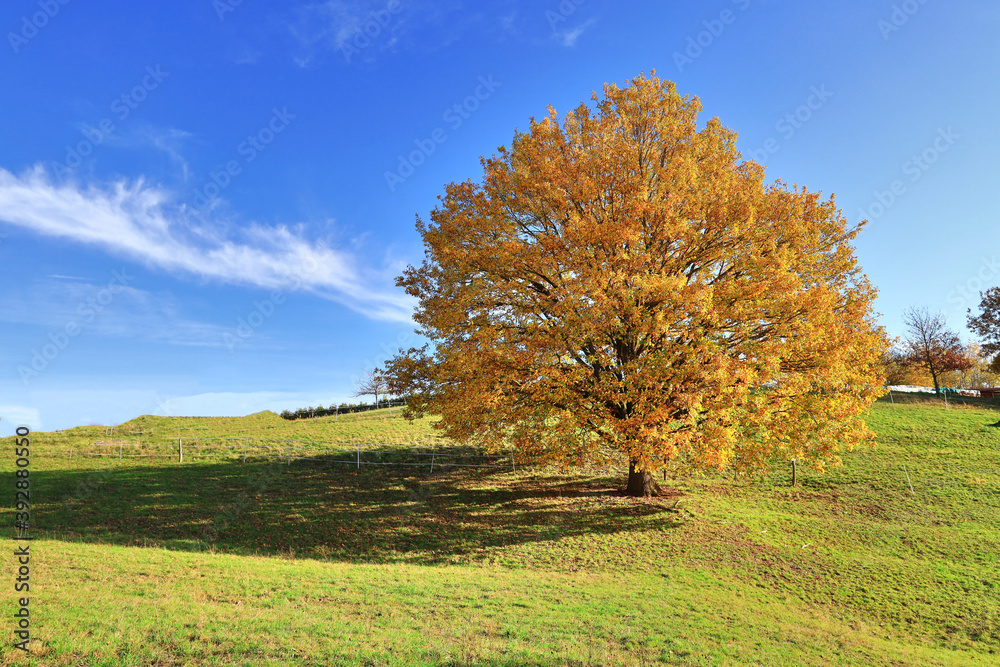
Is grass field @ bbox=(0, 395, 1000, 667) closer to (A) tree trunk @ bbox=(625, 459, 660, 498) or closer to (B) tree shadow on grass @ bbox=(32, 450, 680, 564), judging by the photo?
(B) tree shadow on grass @ bbox=(32, 450, 680, 564)

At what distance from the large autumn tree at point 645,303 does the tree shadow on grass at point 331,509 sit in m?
3.24

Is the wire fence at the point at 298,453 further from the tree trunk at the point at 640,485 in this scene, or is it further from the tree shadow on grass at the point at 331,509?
the tree trunk at the point at 640,485

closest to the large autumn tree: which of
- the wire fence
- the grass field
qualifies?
the grass field

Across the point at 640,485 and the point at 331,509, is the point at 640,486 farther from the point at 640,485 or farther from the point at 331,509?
the point at 331,509

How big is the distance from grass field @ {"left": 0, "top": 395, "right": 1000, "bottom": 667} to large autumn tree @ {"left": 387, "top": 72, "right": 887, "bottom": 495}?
322cm

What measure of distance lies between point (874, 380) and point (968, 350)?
2545 inches

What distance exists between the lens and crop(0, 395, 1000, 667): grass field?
855cm

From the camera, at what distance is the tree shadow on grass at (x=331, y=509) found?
53.2 feet

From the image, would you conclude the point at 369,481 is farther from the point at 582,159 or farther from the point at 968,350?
the point at 968,350

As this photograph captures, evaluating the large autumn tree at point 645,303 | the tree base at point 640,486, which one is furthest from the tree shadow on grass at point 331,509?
the large autumn tree at point 645,303

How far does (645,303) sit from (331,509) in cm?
1417

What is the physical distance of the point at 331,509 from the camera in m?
19.7

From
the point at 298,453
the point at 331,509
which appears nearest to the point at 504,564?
the point at 331,509

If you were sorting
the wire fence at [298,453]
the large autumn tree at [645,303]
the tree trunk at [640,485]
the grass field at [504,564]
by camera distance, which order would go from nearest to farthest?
the grass field at [504,564] → the large autumn tree at [645,303] → the tree trunk at [640,485] → the wire fence at [298,453]
